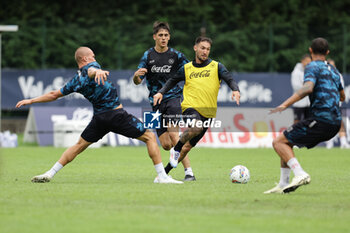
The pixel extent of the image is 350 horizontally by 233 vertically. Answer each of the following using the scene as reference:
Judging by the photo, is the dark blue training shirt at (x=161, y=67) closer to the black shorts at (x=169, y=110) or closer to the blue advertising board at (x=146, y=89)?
the black shorts at (x=169, y=110)

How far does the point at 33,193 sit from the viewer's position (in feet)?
31.8

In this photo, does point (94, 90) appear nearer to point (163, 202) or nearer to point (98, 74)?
point (98, 74)

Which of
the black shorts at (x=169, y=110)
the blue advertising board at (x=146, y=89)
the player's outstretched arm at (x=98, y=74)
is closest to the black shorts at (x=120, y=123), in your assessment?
the player's outstretched arm at (x=98, y=74)

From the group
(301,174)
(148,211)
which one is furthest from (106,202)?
(301,174)

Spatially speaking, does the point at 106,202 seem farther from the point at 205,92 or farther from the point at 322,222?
the point at 205,92

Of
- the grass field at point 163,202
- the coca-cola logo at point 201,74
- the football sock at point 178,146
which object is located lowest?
the grass field at point 163,202

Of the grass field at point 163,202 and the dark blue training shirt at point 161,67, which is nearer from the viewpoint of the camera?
the grass field at point 163,202

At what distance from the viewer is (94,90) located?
11031 mm

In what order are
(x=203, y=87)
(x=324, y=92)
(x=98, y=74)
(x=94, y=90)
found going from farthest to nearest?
(x=203, y=87)
(x=94, y=90)
(x=98, y=74)
(x=324, y=92)

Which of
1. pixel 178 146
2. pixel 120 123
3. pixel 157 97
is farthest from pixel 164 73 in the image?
pixel 120 123

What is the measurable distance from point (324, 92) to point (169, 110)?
352cm

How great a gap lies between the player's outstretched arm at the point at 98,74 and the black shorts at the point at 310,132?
2754 mm

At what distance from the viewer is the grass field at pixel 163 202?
7214 mm

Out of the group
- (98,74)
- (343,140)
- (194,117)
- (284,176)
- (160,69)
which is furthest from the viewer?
(343,140)
